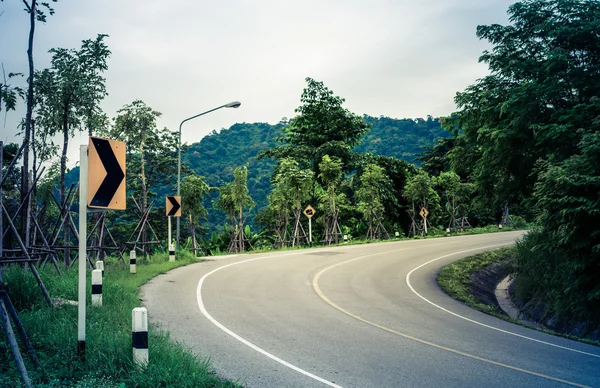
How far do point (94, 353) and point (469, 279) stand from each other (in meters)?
16.5

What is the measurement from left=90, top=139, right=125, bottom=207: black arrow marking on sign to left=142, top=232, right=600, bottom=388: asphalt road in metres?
2.87

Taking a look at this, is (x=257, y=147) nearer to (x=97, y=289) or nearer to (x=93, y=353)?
(x=97, y=289)

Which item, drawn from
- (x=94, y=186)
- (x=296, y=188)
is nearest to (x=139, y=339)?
(x=94, y=186)

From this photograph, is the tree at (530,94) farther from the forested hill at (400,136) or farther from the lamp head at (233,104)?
the forested hill at (400,136)

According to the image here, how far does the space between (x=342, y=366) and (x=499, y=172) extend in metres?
14.8

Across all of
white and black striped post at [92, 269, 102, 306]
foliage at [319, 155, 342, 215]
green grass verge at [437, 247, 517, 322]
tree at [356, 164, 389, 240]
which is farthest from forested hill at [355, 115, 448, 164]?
white and black striped post at [92, 269, 102, 306]

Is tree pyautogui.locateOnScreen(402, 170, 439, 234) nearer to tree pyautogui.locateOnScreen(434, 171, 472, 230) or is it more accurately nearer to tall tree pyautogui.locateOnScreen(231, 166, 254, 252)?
tree pyautogui.locateOnScreen(434, 171, 472, 230)

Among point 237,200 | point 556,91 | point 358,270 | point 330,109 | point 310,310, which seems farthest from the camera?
point 330,109

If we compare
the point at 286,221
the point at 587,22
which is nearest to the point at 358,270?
the point at 587,22

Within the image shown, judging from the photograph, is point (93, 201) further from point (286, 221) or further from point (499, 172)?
point (286, 221)

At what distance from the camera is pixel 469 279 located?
19.8 meters

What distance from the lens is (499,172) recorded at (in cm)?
1962

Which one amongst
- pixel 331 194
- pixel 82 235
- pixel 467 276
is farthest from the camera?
pixel 331 194

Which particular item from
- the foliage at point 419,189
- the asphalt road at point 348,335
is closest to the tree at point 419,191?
the foliage at point 419,189
